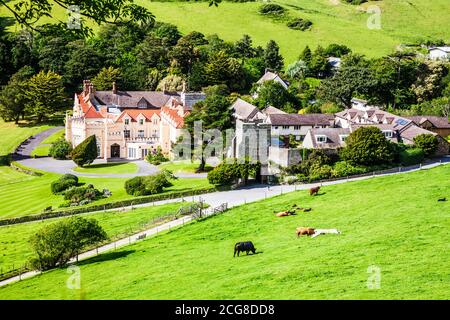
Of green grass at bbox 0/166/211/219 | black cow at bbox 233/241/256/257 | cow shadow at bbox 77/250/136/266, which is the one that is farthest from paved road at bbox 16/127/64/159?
black cow at bbox 233/241/256/257

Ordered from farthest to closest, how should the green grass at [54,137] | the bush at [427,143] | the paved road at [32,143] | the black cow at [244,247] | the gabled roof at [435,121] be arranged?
the green grass at [54,137] → the paved road at [32,143] → the gabled roof at [435,121] → the bush at [427,143] → the black cow at [244,247]

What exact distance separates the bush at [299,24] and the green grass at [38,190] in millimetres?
91214

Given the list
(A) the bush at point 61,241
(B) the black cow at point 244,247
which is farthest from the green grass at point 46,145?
(B) the black cow at point 244,247

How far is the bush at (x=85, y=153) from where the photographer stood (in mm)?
82312

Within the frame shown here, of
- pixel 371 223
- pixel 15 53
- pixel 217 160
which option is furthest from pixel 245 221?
pixel 15 53

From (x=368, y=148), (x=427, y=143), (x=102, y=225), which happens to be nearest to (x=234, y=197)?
(x=102, y=225)

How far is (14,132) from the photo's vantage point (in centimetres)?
10644

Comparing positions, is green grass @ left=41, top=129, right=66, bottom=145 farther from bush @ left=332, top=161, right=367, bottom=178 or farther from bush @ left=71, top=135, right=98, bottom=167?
bush @ left=332, top=161, right=367, bottom=178

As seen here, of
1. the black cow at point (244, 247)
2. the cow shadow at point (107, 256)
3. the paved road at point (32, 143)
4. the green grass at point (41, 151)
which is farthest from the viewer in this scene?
the paved road at point (32, 143)

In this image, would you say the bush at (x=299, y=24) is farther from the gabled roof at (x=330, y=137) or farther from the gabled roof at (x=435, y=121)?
the gabled roof at (x=330, y=137)

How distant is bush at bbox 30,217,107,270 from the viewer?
40250mm

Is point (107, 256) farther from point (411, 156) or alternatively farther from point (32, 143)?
point (32, 143)

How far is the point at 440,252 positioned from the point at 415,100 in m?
84.8
